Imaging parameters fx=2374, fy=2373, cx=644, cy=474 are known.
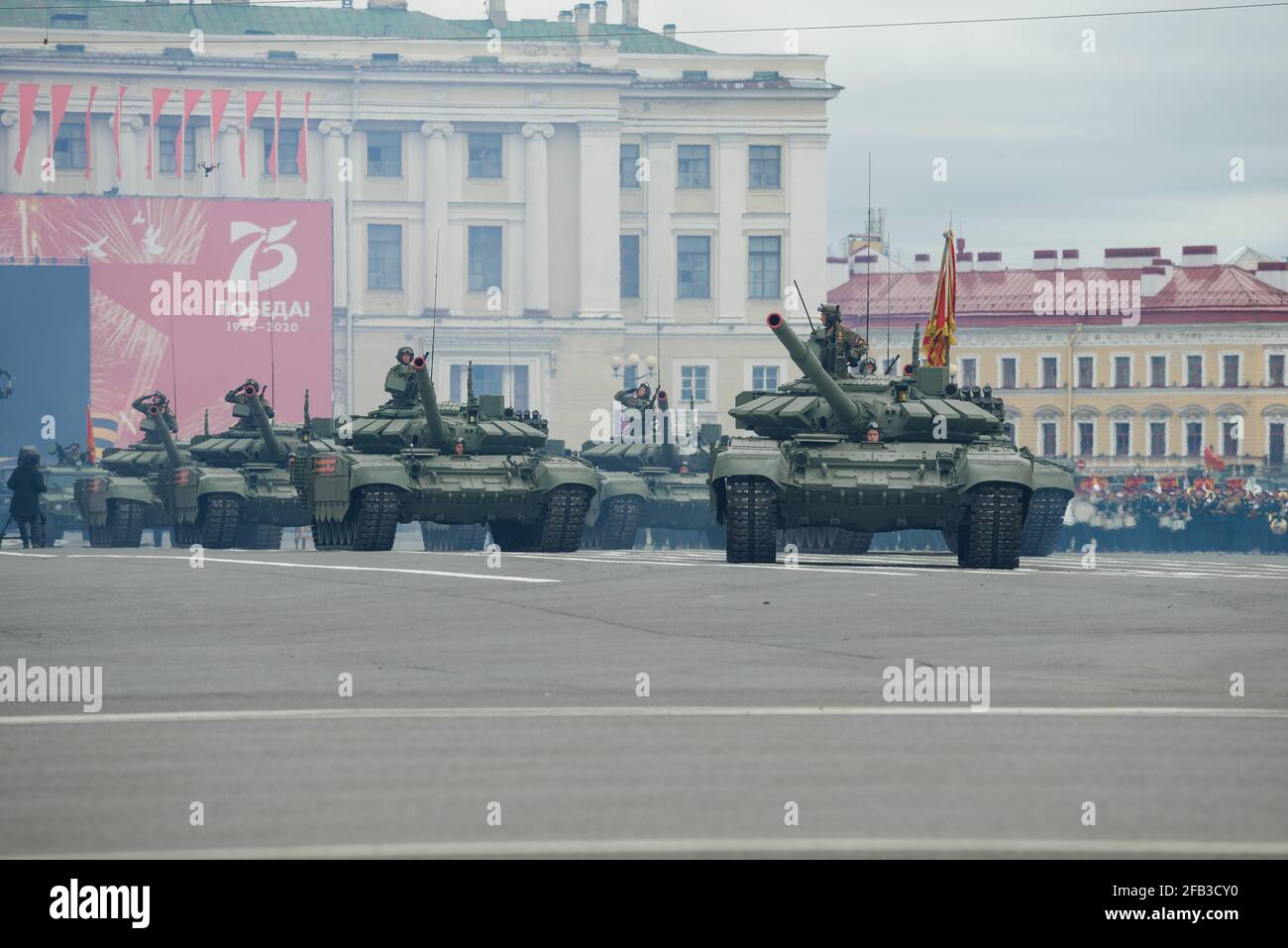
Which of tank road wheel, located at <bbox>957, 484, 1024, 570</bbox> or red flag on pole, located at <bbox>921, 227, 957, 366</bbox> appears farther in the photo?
red flag on pole, located at <bbox>921, 227, 957, 366</bbox>

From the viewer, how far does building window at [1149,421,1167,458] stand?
3994 inches

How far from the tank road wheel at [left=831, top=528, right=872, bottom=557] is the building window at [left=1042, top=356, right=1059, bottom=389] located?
66.5 metres

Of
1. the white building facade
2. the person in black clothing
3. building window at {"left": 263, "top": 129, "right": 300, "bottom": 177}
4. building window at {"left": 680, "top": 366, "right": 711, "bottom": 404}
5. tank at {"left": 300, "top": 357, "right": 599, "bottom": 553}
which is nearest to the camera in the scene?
tank at {"left": 300, "top": 357, "right": 599, "bottom": 553}

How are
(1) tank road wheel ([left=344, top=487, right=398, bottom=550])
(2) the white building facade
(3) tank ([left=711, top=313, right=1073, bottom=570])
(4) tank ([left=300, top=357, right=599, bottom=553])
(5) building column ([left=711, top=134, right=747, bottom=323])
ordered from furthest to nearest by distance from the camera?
(5) building column ([left=711, top=134, right=747, bottom=323])
(2) the white building facade
(4) tank ([left=300, top=357, right=599, bottom=553])
(1) tank road wheel ([left=344, top=487, right=398, bottom=550])
(3) tank ([left=711, top=313, right=1073, bottom=570])

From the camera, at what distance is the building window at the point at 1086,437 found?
102500 mm

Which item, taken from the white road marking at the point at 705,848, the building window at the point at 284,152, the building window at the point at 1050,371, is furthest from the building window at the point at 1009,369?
the white road marking at the point at 705,848

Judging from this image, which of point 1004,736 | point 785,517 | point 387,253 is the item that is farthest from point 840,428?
point 387,253

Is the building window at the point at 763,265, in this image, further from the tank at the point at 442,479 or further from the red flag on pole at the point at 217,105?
the tank at the point at 442,479

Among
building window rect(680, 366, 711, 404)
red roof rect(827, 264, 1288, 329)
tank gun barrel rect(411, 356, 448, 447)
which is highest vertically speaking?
red roof rect(827, 264, 1288, 329)

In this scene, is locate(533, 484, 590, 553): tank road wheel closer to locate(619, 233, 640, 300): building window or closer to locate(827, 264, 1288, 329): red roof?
locate(619, 233, 640, 300): building window

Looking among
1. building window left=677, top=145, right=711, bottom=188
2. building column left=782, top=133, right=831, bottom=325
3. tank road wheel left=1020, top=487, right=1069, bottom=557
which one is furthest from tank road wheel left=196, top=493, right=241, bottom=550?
building window left=677, top=145, right=711, bottom=188

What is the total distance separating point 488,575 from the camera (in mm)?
24047
